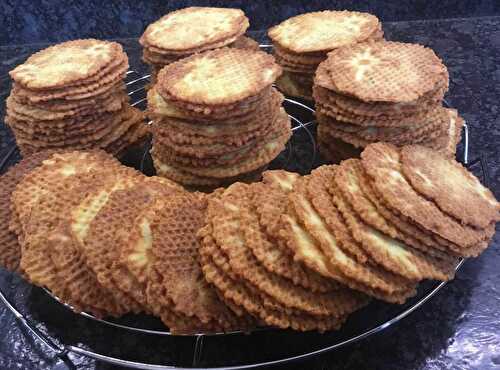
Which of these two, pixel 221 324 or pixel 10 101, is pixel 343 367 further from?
pixel 10 101

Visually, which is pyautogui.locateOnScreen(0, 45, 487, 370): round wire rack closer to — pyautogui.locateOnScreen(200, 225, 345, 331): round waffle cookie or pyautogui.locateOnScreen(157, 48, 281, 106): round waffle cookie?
pyautogui.locateOnScreen(200, 225, 345, 331): round waffle cookie

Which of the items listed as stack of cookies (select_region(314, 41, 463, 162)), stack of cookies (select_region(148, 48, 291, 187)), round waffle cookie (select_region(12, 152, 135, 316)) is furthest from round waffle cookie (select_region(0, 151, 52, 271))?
stack of cookies (select_region(314, 41, 463, 162))

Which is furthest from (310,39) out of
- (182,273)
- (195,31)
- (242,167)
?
(182,273)

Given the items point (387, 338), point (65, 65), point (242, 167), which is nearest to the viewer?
point (387, 338)

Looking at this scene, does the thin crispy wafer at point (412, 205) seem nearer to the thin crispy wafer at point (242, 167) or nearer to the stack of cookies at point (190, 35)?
the thin crispy wafer at point (242, 167)

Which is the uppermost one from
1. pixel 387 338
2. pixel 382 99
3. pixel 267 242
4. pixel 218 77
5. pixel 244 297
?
pixel 218 77

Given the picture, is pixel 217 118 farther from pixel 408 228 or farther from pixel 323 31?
pixel 323 31

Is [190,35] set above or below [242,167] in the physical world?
above

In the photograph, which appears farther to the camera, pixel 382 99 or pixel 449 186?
pixel 382 99
